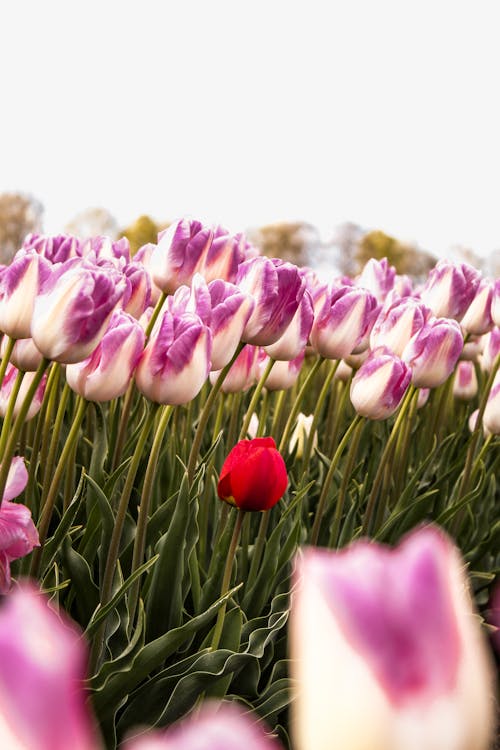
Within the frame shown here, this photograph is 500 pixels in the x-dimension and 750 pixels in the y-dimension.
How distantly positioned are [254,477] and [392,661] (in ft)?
4.13

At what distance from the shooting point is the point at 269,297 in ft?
5.15

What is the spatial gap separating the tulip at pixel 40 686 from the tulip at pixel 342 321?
1677 millimetres

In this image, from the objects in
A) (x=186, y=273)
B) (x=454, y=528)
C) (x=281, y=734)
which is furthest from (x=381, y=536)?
(x=186, y=273)

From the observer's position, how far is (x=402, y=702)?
0.26m

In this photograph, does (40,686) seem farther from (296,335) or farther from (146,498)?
(296,335)

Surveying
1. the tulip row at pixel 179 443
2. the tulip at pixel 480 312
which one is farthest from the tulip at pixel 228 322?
the tulip at pixel 480 312

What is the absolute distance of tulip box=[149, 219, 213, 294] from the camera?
66.6 inches

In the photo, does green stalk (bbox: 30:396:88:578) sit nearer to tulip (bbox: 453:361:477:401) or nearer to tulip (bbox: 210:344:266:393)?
tulip (bbox: 210:344:266:393)

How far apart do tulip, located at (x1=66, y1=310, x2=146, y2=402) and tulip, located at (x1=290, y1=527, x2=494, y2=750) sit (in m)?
1.04

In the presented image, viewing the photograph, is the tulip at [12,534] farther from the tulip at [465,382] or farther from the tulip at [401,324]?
the tulip at [465,382]

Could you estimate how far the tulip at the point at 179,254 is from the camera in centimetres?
169

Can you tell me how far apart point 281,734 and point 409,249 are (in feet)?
95.4

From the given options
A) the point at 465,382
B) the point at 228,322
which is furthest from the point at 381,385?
the point at 465,382

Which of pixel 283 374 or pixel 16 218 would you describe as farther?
pixel 16 218
